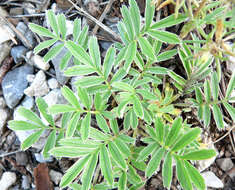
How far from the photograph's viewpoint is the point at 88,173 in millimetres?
1314

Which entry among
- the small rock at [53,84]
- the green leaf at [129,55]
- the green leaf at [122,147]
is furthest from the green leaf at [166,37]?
the small rock at [53,84]

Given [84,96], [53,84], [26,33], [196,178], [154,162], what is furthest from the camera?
[26,33]

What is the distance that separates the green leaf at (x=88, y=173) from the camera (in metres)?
1.30

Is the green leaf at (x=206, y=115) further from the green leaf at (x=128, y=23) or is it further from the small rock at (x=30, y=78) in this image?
the small rock at (x=30, y=78)

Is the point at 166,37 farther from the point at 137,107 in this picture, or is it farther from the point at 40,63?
the point at 40,63

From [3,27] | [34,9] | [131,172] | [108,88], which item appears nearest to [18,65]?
[3,27]

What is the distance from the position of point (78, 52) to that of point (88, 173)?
0.62 m

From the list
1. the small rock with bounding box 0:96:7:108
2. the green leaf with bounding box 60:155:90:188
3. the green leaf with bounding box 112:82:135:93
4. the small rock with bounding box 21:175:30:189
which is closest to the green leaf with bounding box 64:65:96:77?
the green leaf with bounding box 112:82:135:93

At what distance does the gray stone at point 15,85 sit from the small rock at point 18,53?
0.22 ft

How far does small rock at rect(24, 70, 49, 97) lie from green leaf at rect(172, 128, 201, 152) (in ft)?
3.60

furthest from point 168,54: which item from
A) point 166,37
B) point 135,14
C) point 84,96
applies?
point 84,96

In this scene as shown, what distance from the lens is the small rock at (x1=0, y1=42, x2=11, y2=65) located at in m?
2.08

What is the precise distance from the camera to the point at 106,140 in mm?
1431

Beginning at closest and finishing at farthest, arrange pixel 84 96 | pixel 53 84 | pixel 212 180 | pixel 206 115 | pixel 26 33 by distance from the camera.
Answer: pixel 84 96 < pixel 206 115 < pixel 212 180 < pixel 53 84 < pixel 26 33
